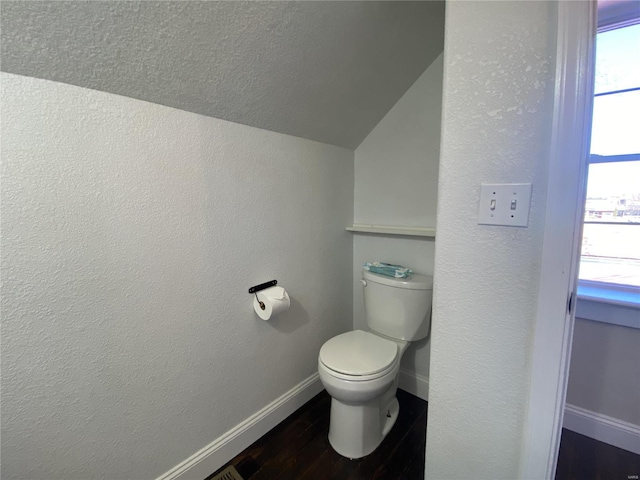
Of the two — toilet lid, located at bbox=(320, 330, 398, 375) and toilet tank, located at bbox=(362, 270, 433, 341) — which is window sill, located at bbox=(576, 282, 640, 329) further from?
toilet lid, located at bbox=(320, 330, 398, 375)

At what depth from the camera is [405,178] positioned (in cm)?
170

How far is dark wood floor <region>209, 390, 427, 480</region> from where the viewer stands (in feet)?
4.20

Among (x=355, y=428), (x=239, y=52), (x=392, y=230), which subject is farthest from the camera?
(x=392, y=230)

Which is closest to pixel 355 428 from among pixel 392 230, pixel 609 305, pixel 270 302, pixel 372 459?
pixel 372 459

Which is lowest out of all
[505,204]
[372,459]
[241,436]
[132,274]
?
[372,459]

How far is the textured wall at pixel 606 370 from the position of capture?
130 centimetres

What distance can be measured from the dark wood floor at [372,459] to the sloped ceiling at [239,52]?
1.58 m

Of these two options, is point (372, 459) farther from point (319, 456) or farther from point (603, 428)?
point (603, 428)

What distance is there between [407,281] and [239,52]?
127 centimetres

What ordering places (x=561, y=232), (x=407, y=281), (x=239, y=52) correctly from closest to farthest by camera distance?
(x=561, y=232) < (x=239, y=52) < (x=407, y=281)

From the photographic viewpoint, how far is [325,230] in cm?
172

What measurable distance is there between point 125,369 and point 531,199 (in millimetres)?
1376

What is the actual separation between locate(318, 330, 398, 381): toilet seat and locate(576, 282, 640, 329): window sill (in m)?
0.93

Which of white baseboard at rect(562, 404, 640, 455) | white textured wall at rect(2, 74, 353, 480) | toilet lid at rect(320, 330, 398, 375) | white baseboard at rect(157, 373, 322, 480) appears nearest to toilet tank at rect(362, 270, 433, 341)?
toilet lid at rect(320, 330, 398, 375)
